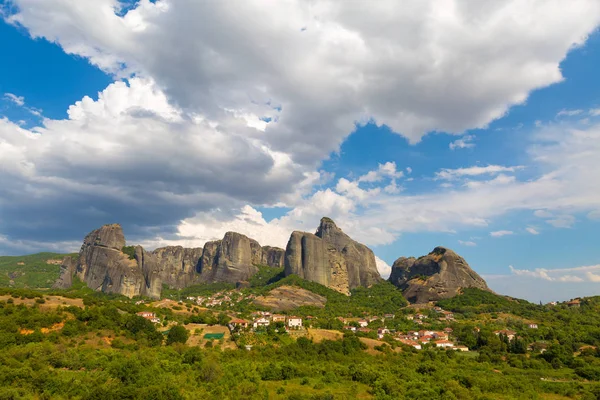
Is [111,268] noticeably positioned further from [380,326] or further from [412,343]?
[412,343]

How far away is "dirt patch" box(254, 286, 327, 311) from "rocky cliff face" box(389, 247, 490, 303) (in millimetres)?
42480

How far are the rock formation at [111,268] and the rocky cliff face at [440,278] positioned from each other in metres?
117

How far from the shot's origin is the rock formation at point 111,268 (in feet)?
523

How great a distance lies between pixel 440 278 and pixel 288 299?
226ft

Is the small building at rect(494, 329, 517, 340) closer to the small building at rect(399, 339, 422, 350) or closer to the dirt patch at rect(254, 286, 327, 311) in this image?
the small building at rect(399, 339, 422, 350)

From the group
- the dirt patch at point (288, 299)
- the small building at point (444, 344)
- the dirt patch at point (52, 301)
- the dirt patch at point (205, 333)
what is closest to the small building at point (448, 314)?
the small building at point (444, 344)

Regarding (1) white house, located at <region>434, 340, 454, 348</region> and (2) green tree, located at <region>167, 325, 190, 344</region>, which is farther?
(1) white house, located at <region>434, 340, 454, 348</region>

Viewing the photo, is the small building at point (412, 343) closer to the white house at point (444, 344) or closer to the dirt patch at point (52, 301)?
the white house at point (444, 344)

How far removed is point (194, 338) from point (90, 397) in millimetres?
38012

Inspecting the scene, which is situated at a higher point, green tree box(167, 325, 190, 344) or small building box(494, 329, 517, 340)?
small building box(494, 329, 517, 340)

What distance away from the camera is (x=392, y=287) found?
196 meters

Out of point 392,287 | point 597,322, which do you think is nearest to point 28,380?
point 597,322

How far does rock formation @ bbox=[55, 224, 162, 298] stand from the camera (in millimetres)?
159500

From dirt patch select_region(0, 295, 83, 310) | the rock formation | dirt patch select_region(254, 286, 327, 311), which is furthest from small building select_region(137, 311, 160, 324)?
the rock formation
